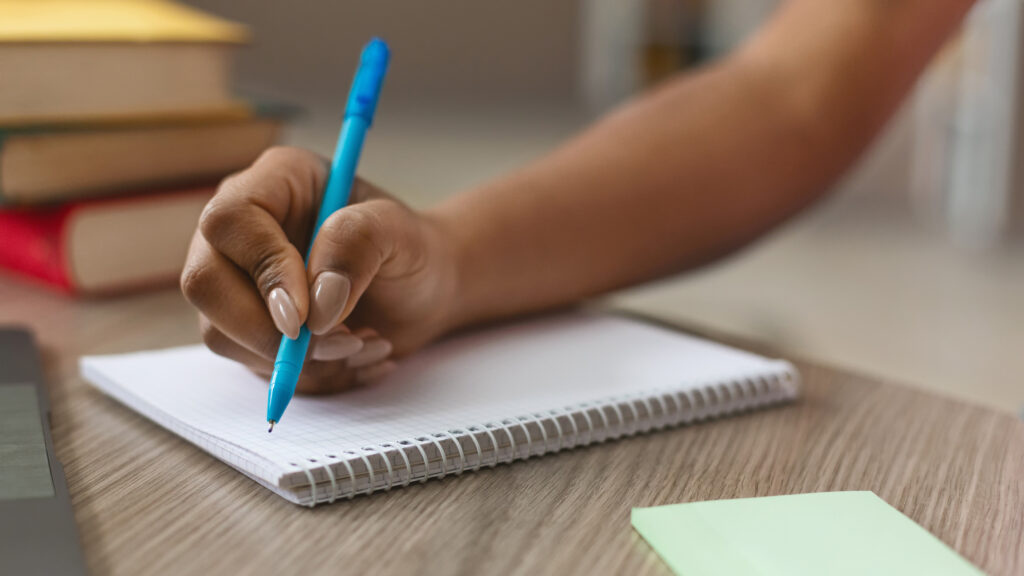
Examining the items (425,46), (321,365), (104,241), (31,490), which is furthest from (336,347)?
(425,46)

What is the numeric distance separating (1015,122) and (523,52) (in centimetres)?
360

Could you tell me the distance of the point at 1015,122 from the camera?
2.62 m

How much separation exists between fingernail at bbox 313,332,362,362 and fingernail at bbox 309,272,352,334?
0.03m

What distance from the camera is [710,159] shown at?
25.4 inches

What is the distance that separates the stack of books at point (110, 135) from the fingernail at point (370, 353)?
322 millimetres

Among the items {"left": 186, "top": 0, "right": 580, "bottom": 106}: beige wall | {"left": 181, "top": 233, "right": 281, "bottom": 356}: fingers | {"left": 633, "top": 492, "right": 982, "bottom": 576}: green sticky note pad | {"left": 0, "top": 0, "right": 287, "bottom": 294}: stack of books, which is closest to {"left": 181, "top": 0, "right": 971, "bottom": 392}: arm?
{"left": 181, "top": 233, "right": 281, "bottom": 356}: fingers

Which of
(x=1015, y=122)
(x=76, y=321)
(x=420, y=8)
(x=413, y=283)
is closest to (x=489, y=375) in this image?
(x=413, y=283)

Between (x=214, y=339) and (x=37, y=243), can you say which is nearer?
(x=214, y=339)

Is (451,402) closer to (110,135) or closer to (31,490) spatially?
(31,490)

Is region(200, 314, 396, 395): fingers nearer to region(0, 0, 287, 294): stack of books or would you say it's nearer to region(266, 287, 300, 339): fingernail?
region(266, 287, 300, 339): fingernail

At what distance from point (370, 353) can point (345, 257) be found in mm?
64

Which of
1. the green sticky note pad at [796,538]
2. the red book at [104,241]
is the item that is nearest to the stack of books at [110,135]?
the red book at [104,241]

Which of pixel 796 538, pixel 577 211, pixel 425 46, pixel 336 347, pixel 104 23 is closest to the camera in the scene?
pixel 796 538

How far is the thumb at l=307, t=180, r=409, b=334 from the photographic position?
0.38 m
